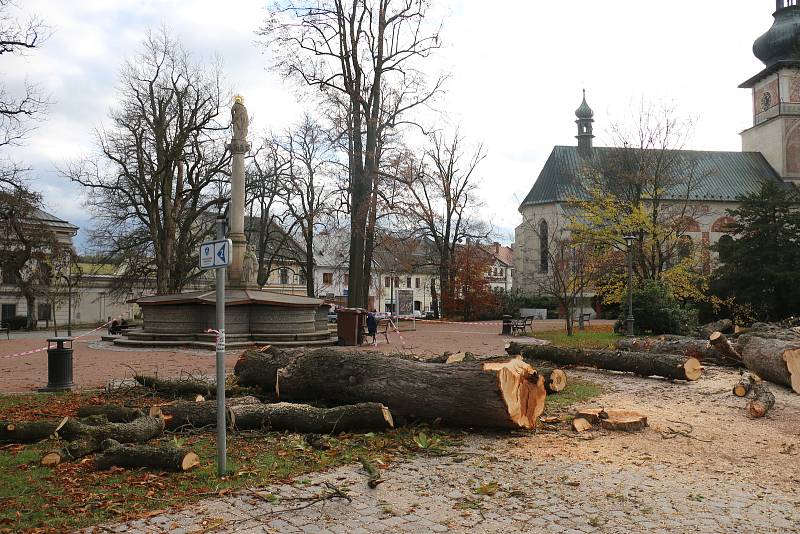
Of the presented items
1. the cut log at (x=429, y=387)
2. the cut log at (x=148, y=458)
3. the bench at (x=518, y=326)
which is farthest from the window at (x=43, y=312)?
the cut log at (x=148, y=458)

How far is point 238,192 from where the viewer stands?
20516mm

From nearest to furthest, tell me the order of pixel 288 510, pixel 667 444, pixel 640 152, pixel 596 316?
pixel 288 510 < pixel 667 444 < pixel 640 152 < pixel 596 316

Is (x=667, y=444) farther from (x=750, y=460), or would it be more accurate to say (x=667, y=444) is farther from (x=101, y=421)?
→ (x=101, y=421)

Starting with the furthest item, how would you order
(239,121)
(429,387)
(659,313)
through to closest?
1. (659,313)
2. (239,121)
3. (429,387)

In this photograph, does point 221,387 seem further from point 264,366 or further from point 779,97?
point 779,97

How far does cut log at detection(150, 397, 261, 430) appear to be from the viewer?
7.18 m

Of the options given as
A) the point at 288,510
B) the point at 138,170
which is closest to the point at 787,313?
the point at 288,510

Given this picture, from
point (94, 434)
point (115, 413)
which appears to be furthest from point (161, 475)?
point (115, 413)

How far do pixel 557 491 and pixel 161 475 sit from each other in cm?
317

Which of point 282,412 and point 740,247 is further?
point 740,247

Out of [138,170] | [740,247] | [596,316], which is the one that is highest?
[138,170]

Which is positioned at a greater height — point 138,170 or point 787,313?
point 138,170

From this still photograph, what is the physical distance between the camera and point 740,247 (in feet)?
86.1

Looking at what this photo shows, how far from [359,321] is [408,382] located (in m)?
12.8
